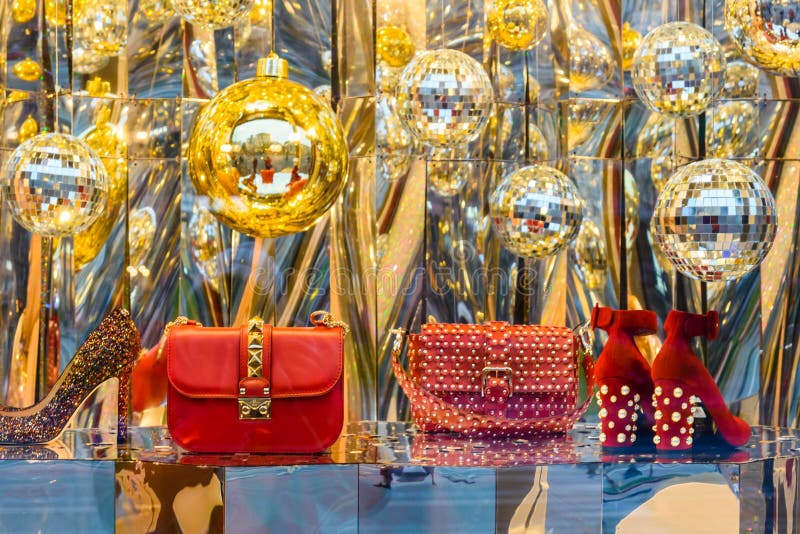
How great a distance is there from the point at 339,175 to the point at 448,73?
0.33 m

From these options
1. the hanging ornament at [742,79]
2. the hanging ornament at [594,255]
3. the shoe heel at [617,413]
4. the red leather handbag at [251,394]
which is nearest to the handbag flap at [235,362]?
the red leather handbag at [251,394]

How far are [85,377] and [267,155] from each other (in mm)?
732

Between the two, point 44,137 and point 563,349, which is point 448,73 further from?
point 44,137

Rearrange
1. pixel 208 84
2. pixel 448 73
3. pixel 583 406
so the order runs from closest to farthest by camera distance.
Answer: pixel 448 73 → pixel 583 406 → pixel 208 84

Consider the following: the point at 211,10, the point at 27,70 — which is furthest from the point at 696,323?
the point at 27,70

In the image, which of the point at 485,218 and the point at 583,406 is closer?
the point at 583,406

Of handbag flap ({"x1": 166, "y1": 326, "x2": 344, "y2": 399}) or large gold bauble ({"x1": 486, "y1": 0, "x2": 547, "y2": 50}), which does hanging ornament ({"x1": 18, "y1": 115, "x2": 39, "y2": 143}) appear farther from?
large gold bauble ({"x1": 486, "y1": 0, "x2": 547, "y2": 50})

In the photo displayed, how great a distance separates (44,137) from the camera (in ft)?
7.84

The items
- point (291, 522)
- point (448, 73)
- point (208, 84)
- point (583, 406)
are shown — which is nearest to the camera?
point (291, 522)

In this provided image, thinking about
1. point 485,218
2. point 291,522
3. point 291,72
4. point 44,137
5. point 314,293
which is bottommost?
point 291,522

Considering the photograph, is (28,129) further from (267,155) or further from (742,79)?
(742,79)

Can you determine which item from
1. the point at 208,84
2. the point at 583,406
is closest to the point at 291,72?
the point at 208,84

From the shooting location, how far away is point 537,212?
2.48 metres

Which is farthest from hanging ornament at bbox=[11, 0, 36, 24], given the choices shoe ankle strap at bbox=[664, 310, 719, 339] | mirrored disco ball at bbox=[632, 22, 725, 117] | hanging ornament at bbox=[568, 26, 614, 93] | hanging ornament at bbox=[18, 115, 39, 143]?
shoe ankle strap at bbox=[664, 310, 719, 339]
